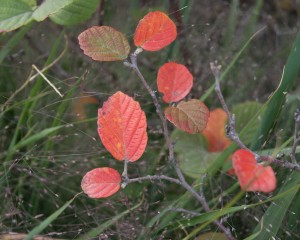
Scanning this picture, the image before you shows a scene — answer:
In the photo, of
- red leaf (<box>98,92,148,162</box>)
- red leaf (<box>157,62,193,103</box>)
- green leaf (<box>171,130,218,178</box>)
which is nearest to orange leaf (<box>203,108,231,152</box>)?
green leaf (<box>171,130,218,178</box>)

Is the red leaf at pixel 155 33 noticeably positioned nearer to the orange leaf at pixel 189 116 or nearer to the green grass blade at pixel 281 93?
the orange leaf at pixel 189 116

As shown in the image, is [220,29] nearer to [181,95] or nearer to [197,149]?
[197,149]

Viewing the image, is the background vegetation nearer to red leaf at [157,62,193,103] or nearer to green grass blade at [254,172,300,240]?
green grass blade at [254,172,300,240]

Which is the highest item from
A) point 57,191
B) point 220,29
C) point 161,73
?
point 161,73

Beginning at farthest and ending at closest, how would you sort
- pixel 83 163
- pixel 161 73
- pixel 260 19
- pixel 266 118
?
1. pixel 260 19
2. pixel 83 163
3. pixel 266 118
4. pixel 161 73

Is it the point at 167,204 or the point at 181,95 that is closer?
the point at 181,95

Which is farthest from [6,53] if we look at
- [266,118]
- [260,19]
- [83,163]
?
[260,19]
